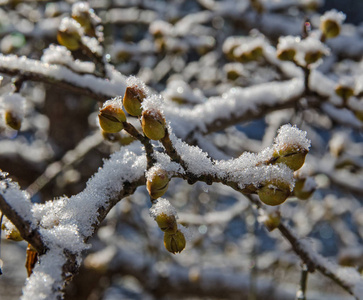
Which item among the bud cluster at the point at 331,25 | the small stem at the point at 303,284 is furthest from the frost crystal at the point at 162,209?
the bud cluster at the point at 331,25

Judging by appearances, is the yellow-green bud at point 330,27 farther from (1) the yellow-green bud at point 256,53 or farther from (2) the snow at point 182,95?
(2) the snow at point 182,95

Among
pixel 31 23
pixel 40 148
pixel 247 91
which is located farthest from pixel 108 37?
pixel 247 91

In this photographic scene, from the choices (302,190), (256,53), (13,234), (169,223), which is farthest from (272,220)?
(256,53)

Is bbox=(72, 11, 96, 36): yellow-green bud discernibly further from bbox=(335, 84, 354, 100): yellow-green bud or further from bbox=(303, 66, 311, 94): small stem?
bbox=(335, 84, 354, 100): yellow-green bud

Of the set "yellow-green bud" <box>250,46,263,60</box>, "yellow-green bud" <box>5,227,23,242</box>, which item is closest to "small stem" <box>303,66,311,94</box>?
"yellow-green bud" <box>250,46,263,60</box>

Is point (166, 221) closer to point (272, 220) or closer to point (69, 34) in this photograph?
point (272, 220)

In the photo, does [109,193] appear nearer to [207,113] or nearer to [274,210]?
[274,210]
